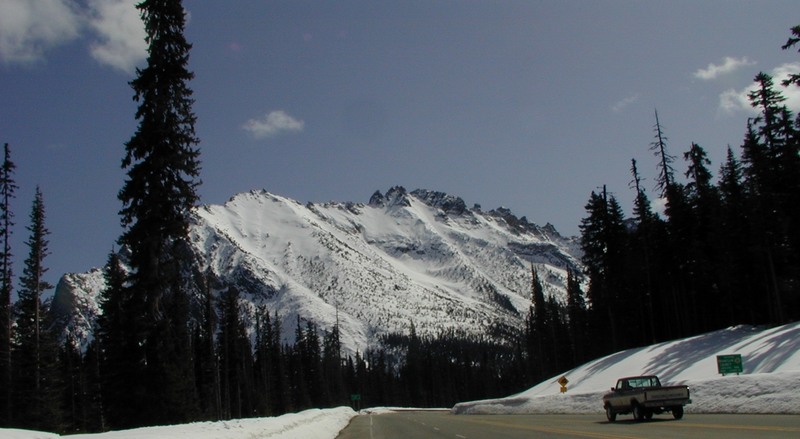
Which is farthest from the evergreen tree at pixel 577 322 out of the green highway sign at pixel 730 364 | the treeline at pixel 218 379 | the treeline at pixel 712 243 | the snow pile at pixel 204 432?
the snow pile at pixel 204 432

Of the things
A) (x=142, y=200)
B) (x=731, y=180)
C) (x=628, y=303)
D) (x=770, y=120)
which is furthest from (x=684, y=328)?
(x=142, y=200)

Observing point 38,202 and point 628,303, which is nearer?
point 38,202

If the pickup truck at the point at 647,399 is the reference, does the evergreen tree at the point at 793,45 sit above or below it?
above

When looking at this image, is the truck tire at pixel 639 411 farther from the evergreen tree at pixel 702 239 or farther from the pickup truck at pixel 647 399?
the evergreen tree at pixel 702 239

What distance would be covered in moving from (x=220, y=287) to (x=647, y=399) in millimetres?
43000

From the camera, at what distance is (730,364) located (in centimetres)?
3052

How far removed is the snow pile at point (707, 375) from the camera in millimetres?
23859

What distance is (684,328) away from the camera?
65375 mm

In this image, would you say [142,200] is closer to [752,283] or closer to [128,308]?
[128,308]

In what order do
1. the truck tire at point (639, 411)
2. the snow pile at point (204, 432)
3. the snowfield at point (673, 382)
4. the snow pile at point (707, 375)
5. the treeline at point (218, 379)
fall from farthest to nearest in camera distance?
the treeline at point (218, 379), the snow pile at point (707, 375), the truck tire at point (639, 411), the snowfield at point (673, 382), the snow pile at point (204, 432)

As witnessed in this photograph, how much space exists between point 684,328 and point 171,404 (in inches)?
2165

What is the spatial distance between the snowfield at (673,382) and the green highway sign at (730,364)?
739 mm

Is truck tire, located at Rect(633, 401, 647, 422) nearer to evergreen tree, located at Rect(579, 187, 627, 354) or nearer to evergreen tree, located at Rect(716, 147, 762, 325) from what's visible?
evergreen tree, located at Rect(716, 147, 762, 325)

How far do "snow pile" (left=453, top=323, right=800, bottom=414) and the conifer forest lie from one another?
6.91 m
